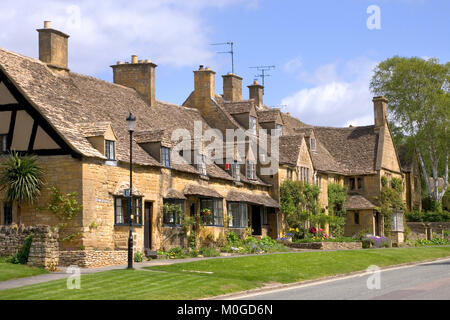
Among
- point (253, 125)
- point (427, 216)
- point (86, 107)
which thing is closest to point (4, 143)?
point (86, 107)

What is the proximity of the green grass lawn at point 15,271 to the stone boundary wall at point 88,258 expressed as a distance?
2665mm

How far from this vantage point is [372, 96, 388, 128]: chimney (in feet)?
208

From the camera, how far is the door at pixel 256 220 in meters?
47.7

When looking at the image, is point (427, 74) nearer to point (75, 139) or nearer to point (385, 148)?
point (385, 148)

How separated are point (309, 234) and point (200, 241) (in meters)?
12.3

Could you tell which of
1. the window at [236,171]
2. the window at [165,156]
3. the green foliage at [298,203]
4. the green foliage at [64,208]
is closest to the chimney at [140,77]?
the window at [236,171]

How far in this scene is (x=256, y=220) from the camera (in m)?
47.9

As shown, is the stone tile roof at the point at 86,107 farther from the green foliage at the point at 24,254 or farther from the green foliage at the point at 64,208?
the green foliage at the point at 24,254

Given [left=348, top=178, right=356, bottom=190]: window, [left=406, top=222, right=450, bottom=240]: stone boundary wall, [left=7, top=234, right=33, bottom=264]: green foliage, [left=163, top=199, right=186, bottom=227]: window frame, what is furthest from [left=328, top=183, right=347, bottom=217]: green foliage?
[left=7, top=234, right=33, bottom=264]: green foliage

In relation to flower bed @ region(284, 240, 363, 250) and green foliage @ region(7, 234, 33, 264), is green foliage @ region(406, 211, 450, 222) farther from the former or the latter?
green foliage @ region(7, 234, 33, 264)

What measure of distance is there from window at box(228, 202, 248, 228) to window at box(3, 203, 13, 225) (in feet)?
49.3
